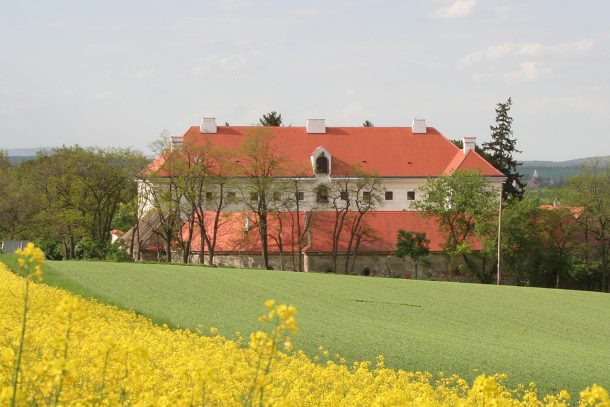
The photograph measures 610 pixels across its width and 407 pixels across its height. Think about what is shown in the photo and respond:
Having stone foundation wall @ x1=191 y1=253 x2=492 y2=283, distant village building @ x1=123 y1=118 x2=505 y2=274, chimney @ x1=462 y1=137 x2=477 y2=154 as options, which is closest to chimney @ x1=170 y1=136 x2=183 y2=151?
distant village building @ x1=123 y1=118 x2=505 y2=274

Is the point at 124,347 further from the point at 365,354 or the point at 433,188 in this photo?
the point at 433,188

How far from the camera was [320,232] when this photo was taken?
70.5 m

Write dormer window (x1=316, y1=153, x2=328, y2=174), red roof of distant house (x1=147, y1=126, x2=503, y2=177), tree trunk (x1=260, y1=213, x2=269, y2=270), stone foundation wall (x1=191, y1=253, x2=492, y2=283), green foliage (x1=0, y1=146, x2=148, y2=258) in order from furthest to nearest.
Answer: red roof of distant house (x1=147, y1=126, x2=503, y2=177), dormer window (x1=316, y1=153, x2=328, y2=174), green foliage (x1=0, y1=146, x2=148, y2=258), tree trunk (x1=260, y1=213, x2=269, y2=270), stone foundation wall (x1=191, y1=253, x2=492, y2=283)

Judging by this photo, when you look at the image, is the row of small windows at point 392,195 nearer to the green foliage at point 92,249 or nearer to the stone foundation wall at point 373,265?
the stone foundation wall at point 373,265

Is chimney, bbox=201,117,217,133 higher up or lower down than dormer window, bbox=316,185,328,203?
higher up

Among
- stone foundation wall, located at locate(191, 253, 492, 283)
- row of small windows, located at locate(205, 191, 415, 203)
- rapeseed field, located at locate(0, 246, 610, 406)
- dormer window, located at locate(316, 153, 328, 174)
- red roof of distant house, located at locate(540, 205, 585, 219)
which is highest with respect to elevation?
dormer window, located at locate(316, 153, 328, 174)

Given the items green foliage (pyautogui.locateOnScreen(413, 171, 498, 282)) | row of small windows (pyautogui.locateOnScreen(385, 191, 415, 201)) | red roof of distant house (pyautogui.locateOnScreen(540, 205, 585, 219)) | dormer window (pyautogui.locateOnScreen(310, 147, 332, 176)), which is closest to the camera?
green foliage (pyautogui.locateOnScreen(413, 171, 498, 282))

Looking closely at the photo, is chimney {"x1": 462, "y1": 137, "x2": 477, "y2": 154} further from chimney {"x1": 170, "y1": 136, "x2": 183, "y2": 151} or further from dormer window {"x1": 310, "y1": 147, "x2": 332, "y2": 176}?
chimney {"x1": 170, "y1": 136, "x2": 183, "y2": 151}

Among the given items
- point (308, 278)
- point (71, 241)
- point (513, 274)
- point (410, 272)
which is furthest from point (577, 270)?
point (71, 241)

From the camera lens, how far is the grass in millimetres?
19531

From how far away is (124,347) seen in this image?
602 cm

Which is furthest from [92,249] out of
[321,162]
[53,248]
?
[321,162]

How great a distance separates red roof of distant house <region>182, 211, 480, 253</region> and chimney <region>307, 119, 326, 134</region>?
15.5m

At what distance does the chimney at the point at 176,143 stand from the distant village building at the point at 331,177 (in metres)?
0.13
